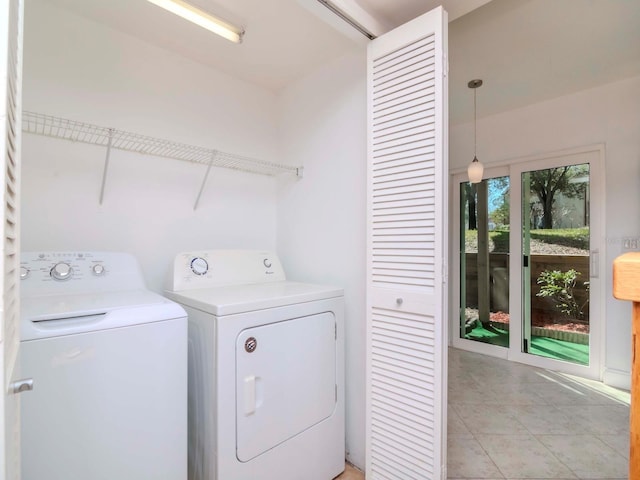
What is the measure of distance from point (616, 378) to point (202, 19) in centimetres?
414

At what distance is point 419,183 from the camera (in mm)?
1454

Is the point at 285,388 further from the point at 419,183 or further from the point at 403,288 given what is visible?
the point at 419,183

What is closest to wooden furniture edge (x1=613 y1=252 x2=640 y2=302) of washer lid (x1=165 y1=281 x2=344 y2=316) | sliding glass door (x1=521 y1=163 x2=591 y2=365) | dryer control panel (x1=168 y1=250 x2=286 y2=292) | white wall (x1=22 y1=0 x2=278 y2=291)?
washer lid (x1=165 y1=281 x2=344 y2=316)

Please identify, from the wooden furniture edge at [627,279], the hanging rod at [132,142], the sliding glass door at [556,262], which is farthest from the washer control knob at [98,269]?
the sliding glass door at [556,262]

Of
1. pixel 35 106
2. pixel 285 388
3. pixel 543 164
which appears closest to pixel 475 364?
pixel 543 164

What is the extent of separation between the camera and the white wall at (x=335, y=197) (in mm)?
1866

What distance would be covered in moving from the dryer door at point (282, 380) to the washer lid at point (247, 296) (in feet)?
0.33

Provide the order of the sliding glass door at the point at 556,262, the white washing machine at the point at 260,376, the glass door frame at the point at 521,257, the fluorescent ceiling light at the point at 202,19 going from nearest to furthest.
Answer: the white washing machine at the point at 260,376 → the fluorescent ceiling light at the point at 202,19 → the glass door frame at the point at 521,257 → the sliding glass door at the point at 556,262

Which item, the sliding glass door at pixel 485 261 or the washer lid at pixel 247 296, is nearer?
the washer lid at pixel 247 296

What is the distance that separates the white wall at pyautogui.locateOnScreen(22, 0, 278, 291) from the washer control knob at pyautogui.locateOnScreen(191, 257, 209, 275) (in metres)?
0.28

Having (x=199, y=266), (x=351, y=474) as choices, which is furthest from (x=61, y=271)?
(x=351, y=474)

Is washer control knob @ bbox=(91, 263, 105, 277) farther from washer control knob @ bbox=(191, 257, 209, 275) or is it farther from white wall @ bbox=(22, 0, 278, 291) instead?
washer control knob @ bbox=(191, 257, 209, 275)

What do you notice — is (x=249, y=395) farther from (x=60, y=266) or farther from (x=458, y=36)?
(x=458, y=36)

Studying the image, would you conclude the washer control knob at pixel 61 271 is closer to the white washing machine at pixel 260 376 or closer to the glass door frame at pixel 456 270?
the white washing machine at pixel 260 376
